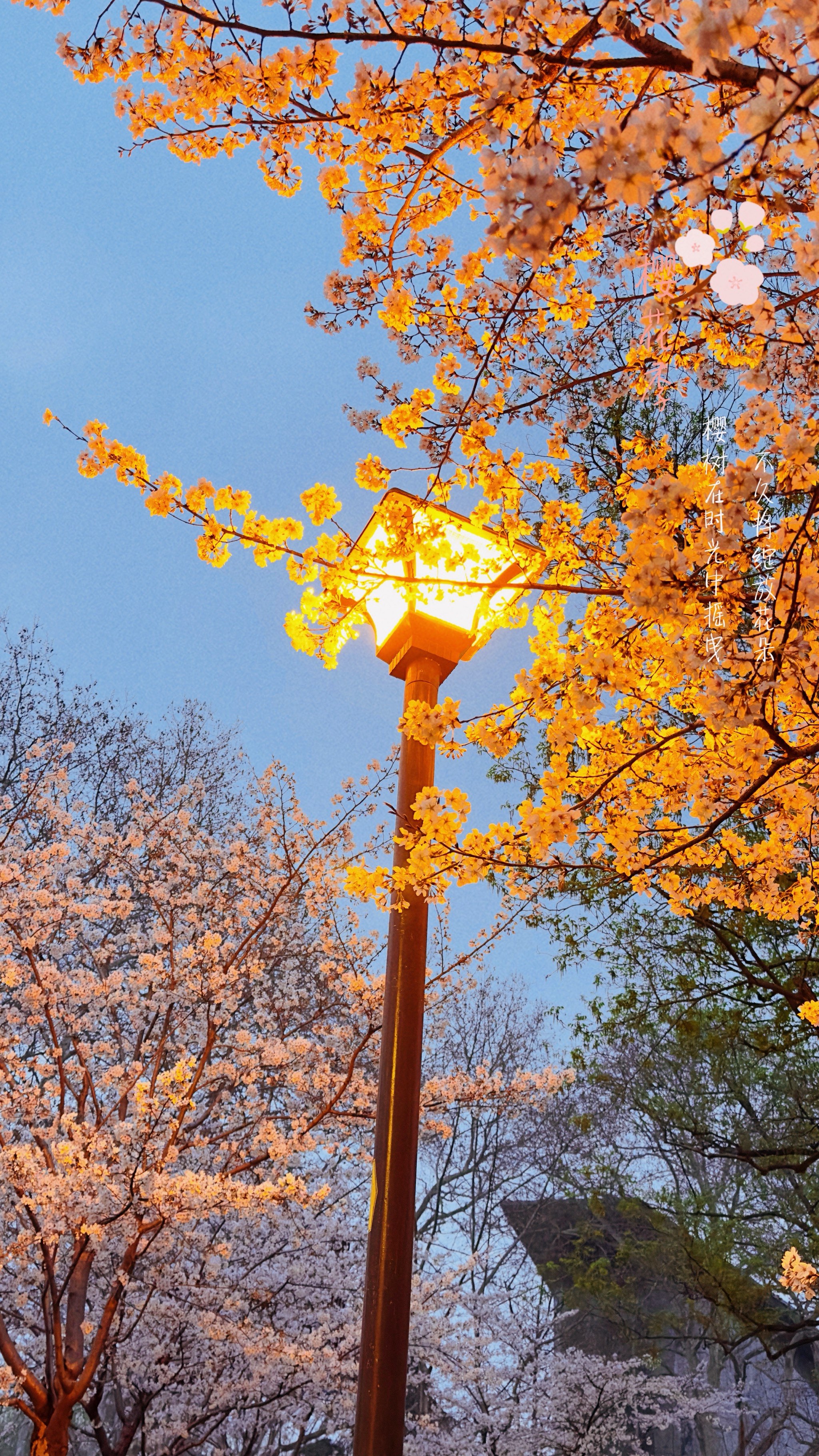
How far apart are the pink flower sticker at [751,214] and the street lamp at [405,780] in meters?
1.29

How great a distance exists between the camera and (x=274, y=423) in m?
135

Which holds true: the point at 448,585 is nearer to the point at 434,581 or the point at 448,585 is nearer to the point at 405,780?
the point at 434,581

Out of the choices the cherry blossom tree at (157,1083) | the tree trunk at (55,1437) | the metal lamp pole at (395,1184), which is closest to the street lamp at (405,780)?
the metal lamp pole at (395,1184)

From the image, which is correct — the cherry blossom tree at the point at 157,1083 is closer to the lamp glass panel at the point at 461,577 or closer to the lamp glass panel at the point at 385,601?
the lamp glass panel at the point at 385,601

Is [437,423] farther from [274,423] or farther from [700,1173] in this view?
[274,423]

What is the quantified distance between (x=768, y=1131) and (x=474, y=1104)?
573cm

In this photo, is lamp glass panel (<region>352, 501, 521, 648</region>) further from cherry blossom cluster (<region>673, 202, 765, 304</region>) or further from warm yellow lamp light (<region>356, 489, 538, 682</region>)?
cherry blossom cluster (<region>673, 202, 765, 304</region>)

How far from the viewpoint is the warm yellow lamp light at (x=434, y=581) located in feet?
9.93

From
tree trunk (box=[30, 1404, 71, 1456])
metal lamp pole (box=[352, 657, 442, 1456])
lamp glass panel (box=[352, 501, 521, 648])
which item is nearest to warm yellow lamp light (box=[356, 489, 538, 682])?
lamp glass panel (box=[352, 501, 521, 648])

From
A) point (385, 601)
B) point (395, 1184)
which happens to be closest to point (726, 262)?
point (385, 601)

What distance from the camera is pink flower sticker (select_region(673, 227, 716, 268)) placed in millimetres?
1571

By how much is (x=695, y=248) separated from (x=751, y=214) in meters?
0.14

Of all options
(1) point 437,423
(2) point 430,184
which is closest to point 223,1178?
(1) point 437,423

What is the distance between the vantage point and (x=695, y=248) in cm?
159
